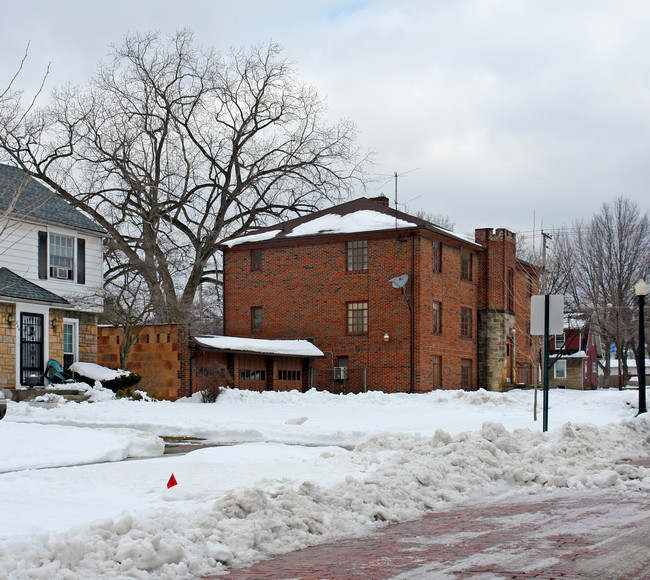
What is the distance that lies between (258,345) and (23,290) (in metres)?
10.7

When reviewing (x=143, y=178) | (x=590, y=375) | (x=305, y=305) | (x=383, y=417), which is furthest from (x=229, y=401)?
(x=590, y=375)

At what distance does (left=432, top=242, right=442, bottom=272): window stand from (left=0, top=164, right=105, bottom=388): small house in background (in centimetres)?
1557

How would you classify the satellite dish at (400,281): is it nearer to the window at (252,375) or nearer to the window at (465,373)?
the window at (465,373)

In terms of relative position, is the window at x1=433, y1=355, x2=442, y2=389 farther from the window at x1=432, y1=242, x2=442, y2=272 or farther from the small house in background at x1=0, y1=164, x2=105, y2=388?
the small house in background at x1=0, y1=164, x2=105, y2=388

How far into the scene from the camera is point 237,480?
1042 cm

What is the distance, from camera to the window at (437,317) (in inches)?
1525

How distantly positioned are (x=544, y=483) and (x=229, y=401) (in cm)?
1796

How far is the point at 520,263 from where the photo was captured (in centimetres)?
4728

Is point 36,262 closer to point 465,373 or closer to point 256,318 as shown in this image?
point 256,318

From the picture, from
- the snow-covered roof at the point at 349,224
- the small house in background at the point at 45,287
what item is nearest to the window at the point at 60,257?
the small house in background at the point at 45,287

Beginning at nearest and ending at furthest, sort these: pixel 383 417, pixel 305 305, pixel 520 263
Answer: pixel 383 417 < pixel 305 305 < pixel 520 263

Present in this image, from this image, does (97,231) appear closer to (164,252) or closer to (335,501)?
(164,252)

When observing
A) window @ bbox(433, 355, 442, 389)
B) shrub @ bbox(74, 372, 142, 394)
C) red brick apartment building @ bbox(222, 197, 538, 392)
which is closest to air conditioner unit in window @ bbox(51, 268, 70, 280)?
shrub @ bbox(74, 372, 142, 394)

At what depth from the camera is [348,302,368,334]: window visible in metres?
38.2
